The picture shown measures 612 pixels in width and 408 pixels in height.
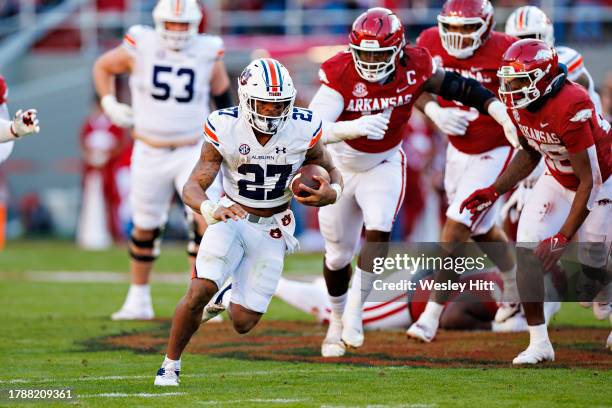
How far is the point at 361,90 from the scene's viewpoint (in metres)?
6.96

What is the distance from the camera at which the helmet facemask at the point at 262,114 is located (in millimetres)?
5812

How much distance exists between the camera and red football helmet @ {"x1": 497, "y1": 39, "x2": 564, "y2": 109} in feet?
20.5

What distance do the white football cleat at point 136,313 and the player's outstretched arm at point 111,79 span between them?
135 cm

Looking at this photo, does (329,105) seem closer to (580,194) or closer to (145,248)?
(580,194)

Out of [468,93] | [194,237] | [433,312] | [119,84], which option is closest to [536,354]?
[433,312]

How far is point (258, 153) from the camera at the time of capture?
19.6 ft

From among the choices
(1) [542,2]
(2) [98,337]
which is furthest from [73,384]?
(1) [542,2]

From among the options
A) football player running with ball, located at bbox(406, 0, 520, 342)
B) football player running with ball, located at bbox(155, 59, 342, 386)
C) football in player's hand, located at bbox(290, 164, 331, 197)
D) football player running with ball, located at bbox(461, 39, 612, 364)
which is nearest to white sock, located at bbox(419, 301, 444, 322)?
football player running with ball, located at bbox(406, 0, 520, 342)

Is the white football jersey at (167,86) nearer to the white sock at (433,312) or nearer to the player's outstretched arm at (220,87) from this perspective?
the player's outstretched arm at (220,87)

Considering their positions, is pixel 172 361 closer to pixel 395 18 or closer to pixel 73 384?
pixel 73 384

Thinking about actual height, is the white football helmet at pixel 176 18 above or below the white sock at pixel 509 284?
above

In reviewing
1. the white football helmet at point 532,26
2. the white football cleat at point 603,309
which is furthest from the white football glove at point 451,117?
the white football cleat at point 603,309

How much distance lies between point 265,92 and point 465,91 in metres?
1.86

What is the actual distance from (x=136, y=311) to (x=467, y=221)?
8.81 feet
